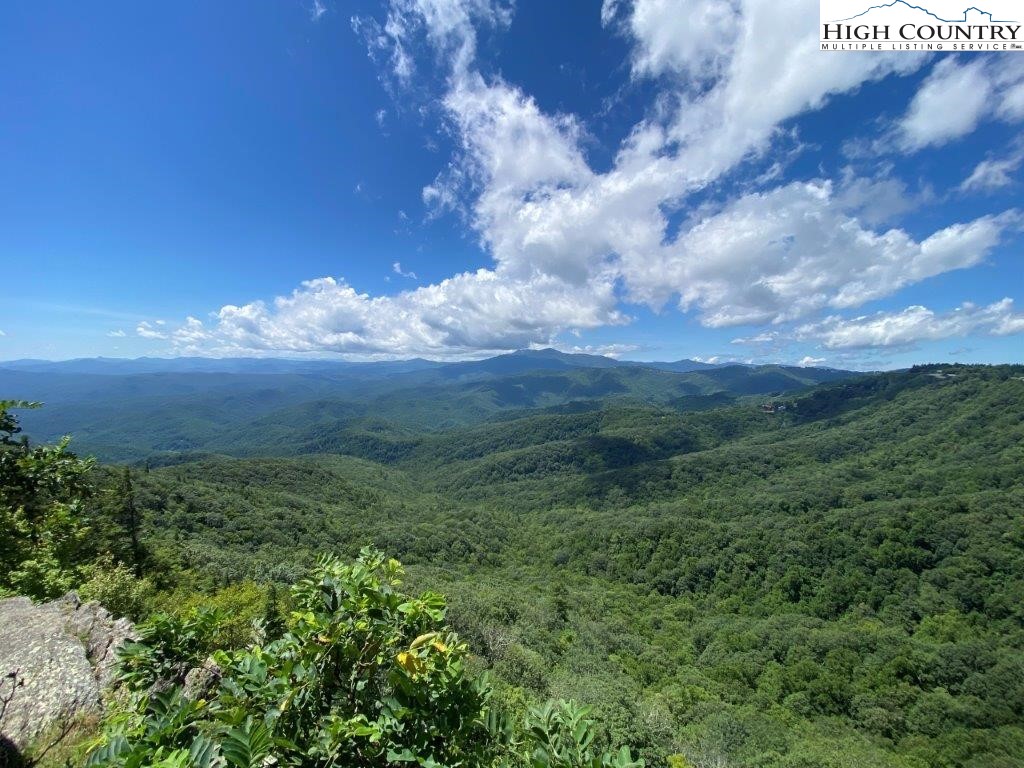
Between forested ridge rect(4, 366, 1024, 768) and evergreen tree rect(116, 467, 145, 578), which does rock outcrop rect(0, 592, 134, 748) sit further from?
evergreen tree rect(116, 467, 145, 578)

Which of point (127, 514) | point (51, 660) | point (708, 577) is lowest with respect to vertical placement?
point (708, 577)

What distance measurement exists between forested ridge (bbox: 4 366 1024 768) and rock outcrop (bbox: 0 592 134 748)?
6.07ft

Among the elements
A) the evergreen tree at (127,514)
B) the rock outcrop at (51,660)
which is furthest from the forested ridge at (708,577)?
the rock outcrop at (51,660)

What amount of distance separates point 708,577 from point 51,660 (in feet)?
379

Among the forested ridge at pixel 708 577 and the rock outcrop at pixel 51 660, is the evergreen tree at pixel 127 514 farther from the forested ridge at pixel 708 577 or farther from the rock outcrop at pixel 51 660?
the rock outcrop at pixel 51 660

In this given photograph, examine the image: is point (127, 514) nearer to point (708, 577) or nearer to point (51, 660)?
point (51, 660)

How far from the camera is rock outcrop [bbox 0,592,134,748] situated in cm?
558

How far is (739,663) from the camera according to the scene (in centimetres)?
6462

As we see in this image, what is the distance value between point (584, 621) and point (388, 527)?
2614 inches

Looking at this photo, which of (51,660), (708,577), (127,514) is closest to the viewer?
(51,660)

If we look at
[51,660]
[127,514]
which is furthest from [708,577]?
[51,660]

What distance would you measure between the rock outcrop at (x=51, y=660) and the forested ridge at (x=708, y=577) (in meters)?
1.85

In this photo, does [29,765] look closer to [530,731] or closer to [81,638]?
[81,638]

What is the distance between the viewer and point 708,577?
10056 cm
